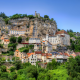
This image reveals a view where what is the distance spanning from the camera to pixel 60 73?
31250 millimetres

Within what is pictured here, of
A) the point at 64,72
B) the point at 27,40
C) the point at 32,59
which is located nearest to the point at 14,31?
the point at 27,40

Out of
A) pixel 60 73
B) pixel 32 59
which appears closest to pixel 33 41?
pixel 32 59

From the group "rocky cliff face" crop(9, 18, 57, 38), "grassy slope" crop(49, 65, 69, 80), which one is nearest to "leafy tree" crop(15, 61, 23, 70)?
"grassy slope" crop(49, 65, 69, 80)

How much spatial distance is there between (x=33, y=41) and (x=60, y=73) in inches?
753

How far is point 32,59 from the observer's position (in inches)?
1399

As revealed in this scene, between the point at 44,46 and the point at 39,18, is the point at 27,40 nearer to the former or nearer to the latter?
the point at 44,46

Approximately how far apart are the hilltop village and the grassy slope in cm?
358

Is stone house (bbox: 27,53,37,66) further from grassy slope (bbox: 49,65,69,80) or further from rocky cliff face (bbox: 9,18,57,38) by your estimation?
rocky cliff face (bbox: 9,18,57,38)

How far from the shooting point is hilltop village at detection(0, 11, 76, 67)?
37062 millimetres

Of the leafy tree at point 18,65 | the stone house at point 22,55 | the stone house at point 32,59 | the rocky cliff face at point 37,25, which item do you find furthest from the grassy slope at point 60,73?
the rocky cliff face at point 37,25

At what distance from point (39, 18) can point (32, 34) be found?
28.6ft

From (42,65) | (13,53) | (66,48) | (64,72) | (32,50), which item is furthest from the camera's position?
(66,48)

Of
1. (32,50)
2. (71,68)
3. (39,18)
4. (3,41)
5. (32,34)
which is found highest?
(39,18)

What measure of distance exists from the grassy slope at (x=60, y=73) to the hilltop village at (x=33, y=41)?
11.7 feet
